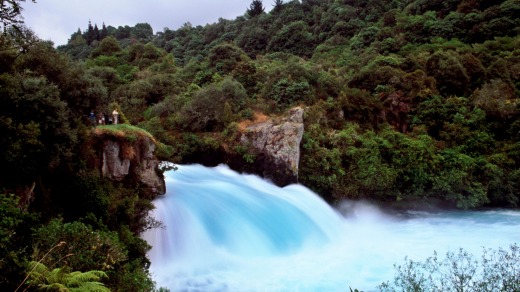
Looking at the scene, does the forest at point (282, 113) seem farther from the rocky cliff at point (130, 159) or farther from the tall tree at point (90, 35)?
the tall tree at point (90, 35)

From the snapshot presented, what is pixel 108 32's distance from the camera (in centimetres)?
7444

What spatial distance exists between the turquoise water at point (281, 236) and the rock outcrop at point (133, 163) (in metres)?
0.87

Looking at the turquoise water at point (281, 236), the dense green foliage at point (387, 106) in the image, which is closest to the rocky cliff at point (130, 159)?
the turquoise water at point (281, 236)

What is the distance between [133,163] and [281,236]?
6261 millimetres

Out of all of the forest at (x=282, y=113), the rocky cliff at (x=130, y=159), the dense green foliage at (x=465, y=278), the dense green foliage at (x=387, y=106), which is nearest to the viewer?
the dense green foliage at (x=465, y=278)

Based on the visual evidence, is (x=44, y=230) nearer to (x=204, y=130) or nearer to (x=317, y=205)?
(x=317, y=205)

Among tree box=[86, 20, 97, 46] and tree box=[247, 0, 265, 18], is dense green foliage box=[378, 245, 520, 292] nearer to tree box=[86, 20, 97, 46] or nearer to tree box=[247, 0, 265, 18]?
tree box=[247, 0, 265, 18]

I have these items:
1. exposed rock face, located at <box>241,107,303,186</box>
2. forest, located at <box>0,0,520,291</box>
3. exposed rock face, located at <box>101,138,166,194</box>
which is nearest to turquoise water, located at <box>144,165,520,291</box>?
exposed rock face, located at <box>241,107,303,186</box>

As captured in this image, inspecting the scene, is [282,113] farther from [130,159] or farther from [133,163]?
[130,159]

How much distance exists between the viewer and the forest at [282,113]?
8556 mm

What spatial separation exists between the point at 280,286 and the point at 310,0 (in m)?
52.0

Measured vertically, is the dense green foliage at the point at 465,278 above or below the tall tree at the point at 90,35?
below

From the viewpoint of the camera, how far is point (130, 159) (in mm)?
13312

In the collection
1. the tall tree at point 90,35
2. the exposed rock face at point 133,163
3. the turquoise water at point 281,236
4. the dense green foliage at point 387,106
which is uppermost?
the tall tree at point 90,35
